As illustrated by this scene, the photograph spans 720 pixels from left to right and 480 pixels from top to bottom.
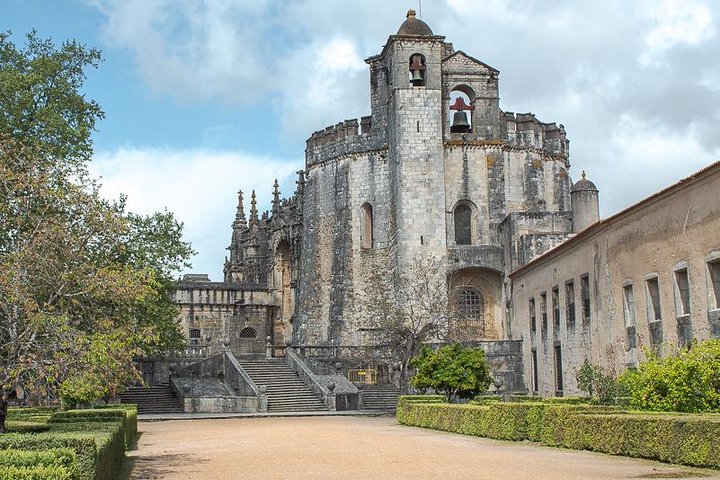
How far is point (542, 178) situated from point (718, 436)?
36799 millimetres

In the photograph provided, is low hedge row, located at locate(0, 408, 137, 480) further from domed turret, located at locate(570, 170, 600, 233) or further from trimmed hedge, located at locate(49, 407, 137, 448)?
domed turret, located at locate(570, 170, 600, 233)

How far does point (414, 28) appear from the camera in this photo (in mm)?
49000

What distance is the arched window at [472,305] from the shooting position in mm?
48031

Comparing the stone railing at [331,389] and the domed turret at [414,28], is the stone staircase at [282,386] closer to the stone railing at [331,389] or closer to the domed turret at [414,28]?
the stone railing at [331,389]

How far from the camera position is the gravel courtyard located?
563 inches

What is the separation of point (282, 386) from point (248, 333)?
18.9 m

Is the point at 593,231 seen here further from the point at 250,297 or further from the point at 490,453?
the point at 250,297

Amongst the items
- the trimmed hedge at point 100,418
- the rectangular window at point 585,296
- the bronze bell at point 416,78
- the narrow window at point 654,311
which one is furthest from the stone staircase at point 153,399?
the bronze bell at point 416,78

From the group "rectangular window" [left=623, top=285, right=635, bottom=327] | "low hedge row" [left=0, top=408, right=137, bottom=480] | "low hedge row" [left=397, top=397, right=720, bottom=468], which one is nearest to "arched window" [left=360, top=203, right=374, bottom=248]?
"rectangular window" [left=623, top=285, right=635, bottom=327]

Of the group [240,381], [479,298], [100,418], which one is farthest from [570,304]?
[100,418]

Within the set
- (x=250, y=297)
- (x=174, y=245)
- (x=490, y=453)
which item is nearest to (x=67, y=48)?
(x=174, y=245)

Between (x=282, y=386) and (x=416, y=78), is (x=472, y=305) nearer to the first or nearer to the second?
(x=416, y=78)

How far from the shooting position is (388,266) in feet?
157

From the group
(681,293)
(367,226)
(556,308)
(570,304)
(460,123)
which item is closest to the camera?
(681,293)
